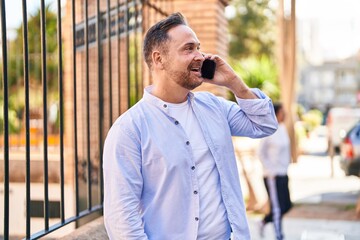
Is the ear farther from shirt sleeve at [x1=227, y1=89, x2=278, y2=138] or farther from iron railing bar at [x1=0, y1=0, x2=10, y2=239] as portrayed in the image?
iron railing bar at [x1=0, y1=0, x2=10, y2=239]

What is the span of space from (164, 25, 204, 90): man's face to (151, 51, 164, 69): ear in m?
0.03

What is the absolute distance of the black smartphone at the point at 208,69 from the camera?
2562 millimetres

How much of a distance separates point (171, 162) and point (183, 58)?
422 millimetres

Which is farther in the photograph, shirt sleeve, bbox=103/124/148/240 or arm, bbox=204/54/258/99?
arm, bbox=204/54/258/99


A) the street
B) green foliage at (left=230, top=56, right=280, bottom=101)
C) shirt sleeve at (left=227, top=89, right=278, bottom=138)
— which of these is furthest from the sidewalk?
green foliage at (left=230, top=56, right=280, bottom=101)

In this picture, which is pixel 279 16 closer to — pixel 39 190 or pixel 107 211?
pixel 39 190

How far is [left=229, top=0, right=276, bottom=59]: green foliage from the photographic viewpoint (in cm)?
3847

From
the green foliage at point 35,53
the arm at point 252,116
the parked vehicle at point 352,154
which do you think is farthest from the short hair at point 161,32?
the parked vehicle at point 352,154

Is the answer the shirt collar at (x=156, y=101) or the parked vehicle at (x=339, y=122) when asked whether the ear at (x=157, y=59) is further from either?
the parked vehicle at (x=339, y=122)

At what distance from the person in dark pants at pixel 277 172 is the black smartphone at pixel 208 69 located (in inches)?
177

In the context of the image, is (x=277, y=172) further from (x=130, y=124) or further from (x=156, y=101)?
(x=130, y=124)

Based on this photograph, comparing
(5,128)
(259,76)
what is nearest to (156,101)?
(5,128)

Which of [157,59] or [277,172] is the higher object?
[157,59]

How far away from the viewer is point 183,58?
246 cm
